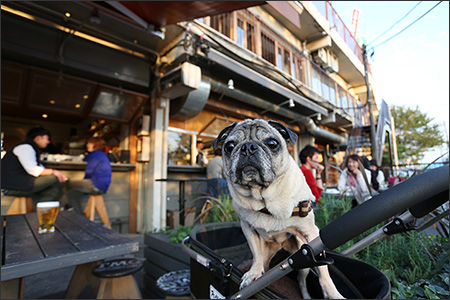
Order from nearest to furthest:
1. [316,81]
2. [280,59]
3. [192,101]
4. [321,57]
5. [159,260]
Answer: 1. [159,260]
2. [192,101]
3. [280,59]
4. [316,81]
5. [321,57]

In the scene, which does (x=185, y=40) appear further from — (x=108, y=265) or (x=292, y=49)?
(x=292, y=49)

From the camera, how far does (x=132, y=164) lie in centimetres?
456

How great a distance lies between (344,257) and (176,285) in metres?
1.37

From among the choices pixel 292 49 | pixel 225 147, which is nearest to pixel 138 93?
pixel 225 147

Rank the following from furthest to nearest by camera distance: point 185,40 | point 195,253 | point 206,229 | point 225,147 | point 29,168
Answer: point 185,40, point 29,168, point 206,229, point 195,253, point 225,147

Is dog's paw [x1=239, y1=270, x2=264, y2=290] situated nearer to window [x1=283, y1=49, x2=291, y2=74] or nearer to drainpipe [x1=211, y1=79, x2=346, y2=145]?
drainpipe [x1=211, y1=79, x2=346, y2=145]

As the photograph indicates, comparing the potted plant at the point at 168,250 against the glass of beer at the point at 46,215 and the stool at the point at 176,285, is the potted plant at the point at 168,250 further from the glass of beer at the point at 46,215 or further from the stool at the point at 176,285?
the glass of beer at the point at 46,215

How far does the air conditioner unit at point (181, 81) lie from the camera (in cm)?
371

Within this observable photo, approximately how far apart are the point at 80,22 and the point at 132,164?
265 cm

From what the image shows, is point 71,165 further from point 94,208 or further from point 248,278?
point 248,278

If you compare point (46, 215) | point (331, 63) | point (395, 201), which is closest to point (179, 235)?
point (46, 215)

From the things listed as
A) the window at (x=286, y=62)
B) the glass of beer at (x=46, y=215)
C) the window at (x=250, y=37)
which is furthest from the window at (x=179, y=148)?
the window at (x=286, y=62)

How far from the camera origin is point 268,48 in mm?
6430

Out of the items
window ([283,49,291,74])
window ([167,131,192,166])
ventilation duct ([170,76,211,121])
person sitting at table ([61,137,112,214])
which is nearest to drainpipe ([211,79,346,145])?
ventilation duct ([170,76,211,121])
